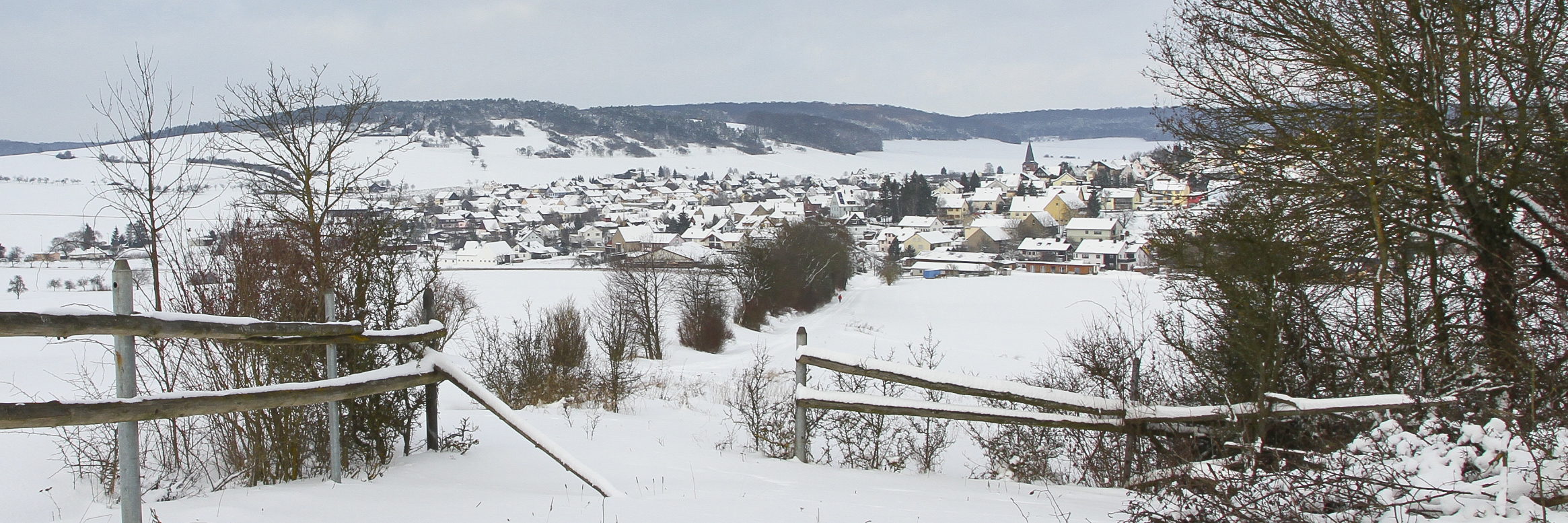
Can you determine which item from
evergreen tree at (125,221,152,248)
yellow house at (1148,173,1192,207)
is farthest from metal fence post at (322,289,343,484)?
yellow house at (1148,173,1192,207)

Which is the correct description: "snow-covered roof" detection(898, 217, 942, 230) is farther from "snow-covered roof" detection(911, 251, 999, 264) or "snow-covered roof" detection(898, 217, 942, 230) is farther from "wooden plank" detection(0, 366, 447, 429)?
"wooden plank" detection(0, 366, 447, 429)

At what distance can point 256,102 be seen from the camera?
8.27 meters

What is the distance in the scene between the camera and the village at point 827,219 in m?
70.9

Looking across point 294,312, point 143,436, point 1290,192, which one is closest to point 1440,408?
point 1290,192

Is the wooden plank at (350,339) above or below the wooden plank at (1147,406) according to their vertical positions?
above

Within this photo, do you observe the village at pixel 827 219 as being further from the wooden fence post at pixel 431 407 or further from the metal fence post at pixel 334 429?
the metal fence post at pixel 334 429

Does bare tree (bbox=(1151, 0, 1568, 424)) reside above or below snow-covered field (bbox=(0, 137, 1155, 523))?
above

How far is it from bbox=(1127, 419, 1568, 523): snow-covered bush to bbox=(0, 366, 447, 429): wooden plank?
3686mm

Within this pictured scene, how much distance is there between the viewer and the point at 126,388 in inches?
123

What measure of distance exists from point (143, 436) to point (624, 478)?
2.95 metres

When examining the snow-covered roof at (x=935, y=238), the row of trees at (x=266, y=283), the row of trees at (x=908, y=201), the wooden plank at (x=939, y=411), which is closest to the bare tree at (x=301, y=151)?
the row of trees at (x=266, y=283)

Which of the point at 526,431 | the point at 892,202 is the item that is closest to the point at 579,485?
the point at 526,431

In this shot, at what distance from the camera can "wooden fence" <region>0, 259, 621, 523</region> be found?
282 centimetres

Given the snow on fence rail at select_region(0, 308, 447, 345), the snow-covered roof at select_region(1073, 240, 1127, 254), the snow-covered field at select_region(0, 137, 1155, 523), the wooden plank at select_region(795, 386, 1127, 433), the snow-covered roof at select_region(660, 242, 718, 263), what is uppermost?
the snow on fence rail at select_region(0, 308, 447, 345)
